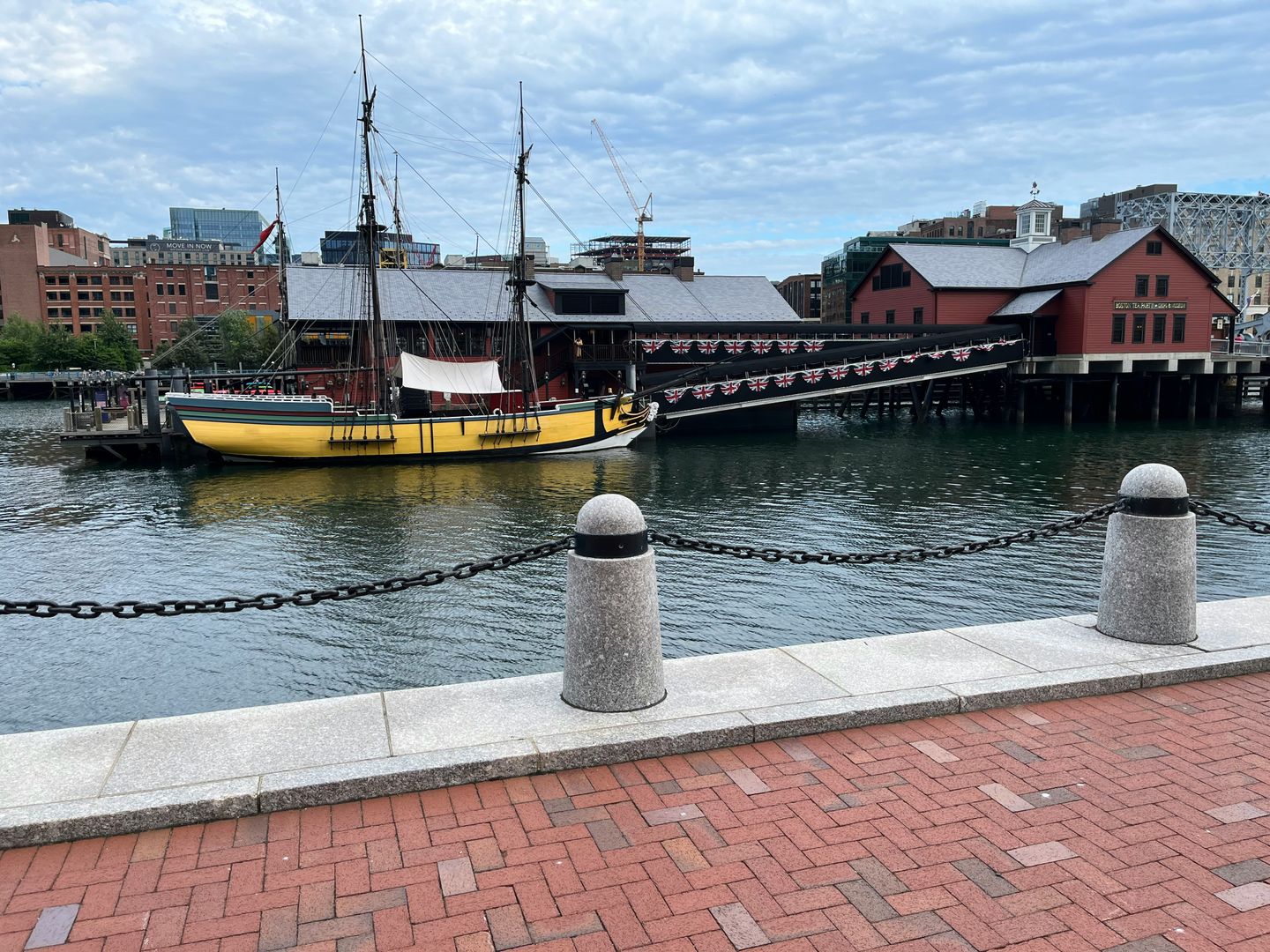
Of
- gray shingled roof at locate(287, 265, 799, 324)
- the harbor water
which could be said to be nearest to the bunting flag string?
gray shingled roof at locate(287, 265, 799, 324)

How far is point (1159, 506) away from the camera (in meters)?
7.24

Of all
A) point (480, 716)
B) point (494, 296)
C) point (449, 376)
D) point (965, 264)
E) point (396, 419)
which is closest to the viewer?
point (480, 716)

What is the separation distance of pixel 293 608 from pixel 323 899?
12004mm

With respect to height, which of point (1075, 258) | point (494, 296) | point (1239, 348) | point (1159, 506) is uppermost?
point (1075, 258)

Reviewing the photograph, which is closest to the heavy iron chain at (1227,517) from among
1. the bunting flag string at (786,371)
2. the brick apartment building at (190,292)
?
the bunting flag string at (786,371)

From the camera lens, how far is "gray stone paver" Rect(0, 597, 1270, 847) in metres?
4.90

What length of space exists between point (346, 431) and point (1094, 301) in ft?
146

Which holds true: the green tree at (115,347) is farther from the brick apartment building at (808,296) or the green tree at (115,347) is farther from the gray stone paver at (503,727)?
the gray stone paver at (503,727)

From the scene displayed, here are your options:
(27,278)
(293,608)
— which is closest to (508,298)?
(293,608)

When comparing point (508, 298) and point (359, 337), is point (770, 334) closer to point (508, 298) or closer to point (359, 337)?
point (508, 298)

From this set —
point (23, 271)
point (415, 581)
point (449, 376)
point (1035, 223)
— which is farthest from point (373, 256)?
point (23, 271)

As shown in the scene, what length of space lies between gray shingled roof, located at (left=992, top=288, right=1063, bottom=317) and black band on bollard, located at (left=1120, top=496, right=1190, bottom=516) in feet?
176

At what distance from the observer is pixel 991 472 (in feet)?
106

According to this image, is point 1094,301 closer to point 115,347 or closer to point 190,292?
point 115,347
